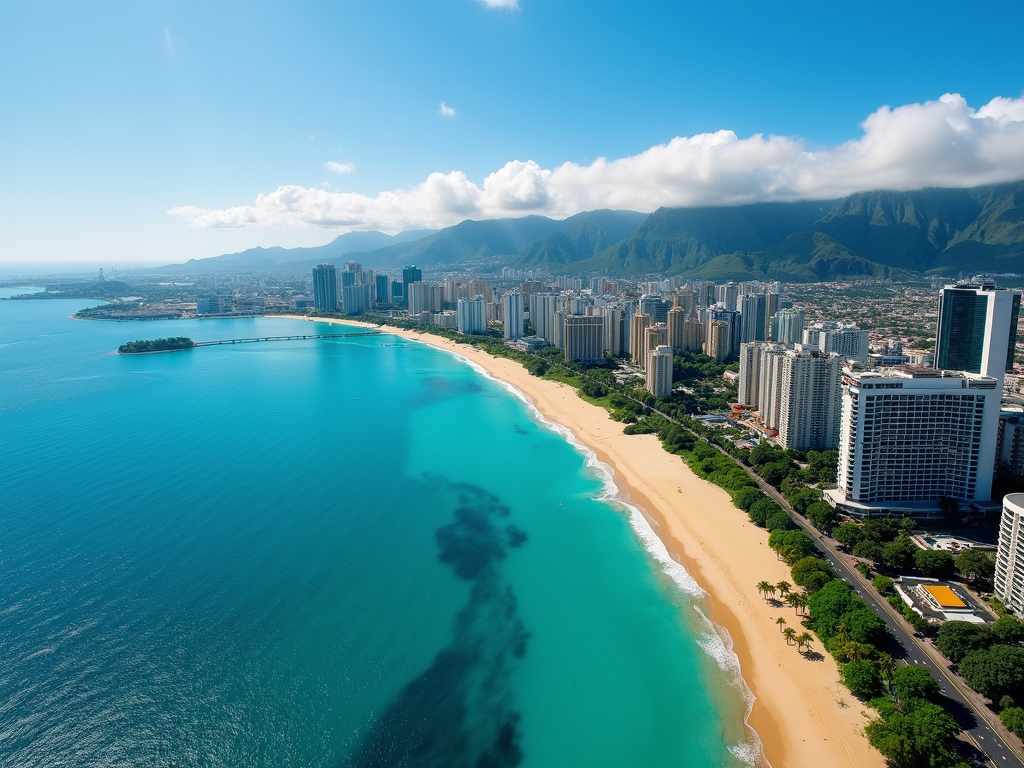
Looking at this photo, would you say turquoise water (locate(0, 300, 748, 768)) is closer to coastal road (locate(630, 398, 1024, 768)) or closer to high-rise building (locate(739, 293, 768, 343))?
coastal road (locate(630, 398, 1024, 768))

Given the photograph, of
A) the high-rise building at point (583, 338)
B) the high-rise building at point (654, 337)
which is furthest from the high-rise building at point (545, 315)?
the high-rise building at point (654, 337)

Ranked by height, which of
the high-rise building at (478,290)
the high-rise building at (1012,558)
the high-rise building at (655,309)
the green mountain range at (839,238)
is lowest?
the high-rise building at (1012,558)

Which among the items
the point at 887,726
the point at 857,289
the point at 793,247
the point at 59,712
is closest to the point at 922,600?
the point at 887,726

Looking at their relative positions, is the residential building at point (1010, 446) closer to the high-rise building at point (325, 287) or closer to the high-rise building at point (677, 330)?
the high-rise building at point (677, 330)

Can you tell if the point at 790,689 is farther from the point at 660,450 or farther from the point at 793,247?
the point at 793,247

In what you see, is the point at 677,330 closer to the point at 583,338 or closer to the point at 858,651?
the point at 583,338

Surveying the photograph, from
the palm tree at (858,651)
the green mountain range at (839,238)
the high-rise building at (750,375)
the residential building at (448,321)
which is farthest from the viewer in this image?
the green mountain range at (839,238)
